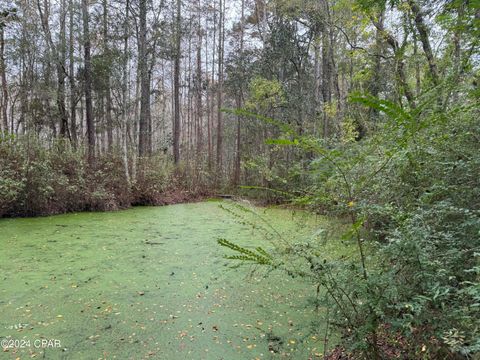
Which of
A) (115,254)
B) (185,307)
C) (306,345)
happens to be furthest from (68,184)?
(306,345)

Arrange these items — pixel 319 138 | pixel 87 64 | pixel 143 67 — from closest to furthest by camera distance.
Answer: pixel 319 138, pixel 143 67, pixel 87 64

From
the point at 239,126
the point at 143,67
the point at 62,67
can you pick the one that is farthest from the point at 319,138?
the point at 62,67

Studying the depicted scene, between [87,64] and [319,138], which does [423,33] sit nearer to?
[319,138]

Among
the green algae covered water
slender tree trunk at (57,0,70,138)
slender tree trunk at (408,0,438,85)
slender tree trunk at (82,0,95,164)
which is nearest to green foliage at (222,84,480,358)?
the green algae covered water

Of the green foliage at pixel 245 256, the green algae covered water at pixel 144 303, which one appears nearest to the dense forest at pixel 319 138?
the green foliage at pixel 245 256

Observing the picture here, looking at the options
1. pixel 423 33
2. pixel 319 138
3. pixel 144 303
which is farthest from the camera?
pixel 423 33

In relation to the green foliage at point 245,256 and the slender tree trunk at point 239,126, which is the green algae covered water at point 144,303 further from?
the slender tree trunk at point 239,126

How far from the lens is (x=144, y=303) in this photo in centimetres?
213

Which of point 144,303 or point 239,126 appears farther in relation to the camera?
point 239,126

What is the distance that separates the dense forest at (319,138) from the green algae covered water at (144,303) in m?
0.31

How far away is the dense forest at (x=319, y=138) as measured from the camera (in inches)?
39.0

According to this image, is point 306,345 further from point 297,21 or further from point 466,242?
point 297,21

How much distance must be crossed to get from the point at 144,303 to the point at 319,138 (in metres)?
1.67

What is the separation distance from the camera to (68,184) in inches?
227
